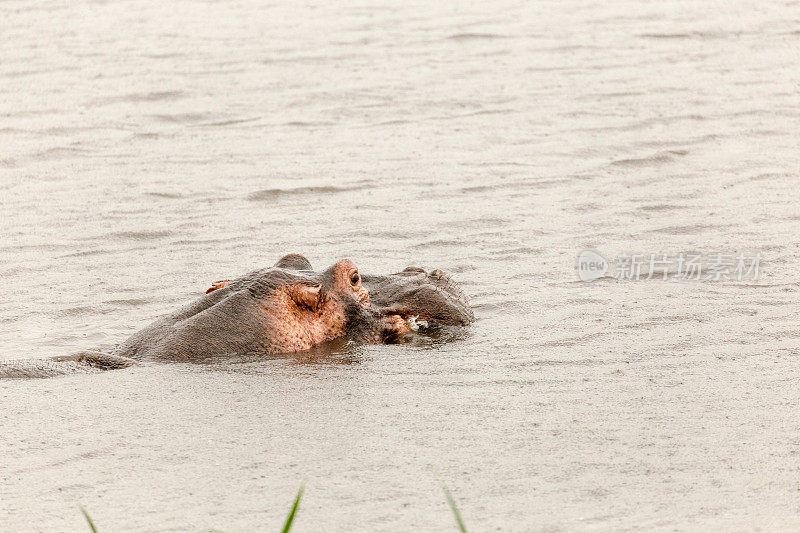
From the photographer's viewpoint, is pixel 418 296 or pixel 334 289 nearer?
pixel 334 289

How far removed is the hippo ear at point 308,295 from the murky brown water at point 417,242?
307 mm

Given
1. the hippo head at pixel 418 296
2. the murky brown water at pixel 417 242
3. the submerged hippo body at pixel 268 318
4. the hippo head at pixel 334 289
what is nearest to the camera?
the murky brown water at pixel 417 242

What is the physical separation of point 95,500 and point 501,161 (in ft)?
22.5

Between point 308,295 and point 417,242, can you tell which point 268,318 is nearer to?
point 308,295

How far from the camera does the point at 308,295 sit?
240 inches

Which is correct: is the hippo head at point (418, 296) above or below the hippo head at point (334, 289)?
below

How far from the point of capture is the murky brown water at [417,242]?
4.65 metres

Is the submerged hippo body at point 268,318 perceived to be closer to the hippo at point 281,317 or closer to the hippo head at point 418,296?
the hippo at point 281,317

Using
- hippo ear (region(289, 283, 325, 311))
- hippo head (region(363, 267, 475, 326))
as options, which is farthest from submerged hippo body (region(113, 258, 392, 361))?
hippo head (region(363, 267, 475, 326))

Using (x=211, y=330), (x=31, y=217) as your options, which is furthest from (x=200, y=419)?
(x=31, y=217)

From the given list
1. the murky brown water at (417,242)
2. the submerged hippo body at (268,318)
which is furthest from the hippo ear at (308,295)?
the murky brown water at (417,242)

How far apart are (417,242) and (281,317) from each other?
2.70 m

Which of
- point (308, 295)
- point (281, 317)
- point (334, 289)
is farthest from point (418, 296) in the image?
point (281, 317)

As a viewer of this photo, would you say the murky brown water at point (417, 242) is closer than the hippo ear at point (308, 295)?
Yes
